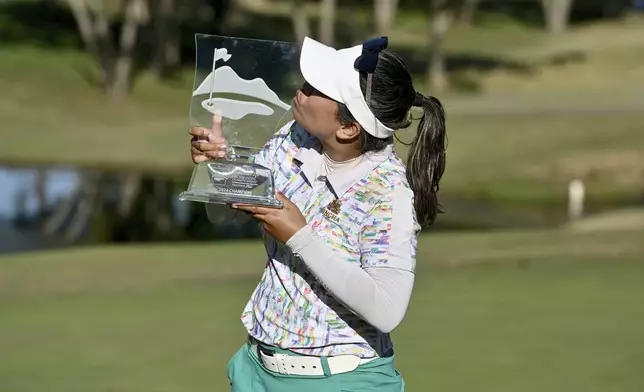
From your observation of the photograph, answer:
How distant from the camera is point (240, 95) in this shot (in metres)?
3.24

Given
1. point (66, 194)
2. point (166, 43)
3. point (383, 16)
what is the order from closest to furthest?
1. point (66, 194)
2. point (166, 43)
3. point (383, 16)

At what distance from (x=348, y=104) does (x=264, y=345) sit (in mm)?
611

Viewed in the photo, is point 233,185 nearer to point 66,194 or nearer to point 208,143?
point 208,143

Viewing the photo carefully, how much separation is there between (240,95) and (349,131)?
1.09ft

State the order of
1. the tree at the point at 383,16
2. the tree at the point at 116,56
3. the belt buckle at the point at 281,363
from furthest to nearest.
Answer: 1. the tree at the point at 383,16
2. the tree at the point at 116,56
3. the belt buckle at the point at 281,363

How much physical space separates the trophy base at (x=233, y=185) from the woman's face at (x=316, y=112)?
0.48 ft

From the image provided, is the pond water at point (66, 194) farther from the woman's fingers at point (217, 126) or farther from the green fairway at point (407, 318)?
the woman's fingers at point (217, 126)

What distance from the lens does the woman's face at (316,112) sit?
9.93 feet

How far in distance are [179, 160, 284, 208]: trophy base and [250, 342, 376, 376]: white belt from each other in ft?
1.32

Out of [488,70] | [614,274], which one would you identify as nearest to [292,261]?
[614,274]

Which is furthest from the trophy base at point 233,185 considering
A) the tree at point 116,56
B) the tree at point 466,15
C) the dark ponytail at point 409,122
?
the tree at point 466,15

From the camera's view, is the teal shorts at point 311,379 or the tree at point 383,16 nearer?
the teal shorts at point 311,379

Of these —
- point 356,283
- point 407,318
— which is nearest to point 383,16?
point 407,318

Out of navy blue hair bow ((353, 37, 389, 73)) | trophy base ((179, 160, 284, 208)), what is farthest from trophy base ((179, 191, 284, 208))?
navy blue hair bow ((353, 37, 389, 73))
